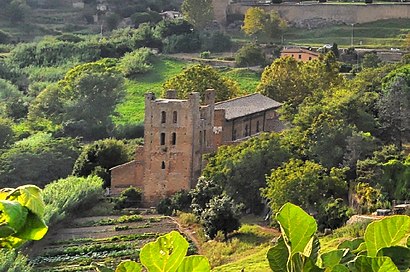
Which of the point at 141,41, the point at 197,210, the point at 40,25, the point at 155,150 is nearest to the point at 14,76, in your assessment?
the point at 141,41

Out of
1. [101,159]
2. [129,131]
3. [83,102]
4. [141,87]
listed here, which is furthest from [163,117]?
[141,87]

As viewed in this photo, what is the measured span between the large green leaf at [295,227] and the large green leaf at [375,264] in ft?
0.55

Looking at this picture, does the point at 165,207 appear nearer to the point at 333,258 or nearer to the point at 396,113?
the point at 396,113

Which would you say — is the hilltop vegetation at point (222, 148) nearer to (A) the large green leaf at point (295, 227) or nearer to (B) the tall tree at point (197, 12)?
(B) the tall tree at point (197, 12)

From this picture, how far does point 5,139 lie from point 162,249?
1320 inches

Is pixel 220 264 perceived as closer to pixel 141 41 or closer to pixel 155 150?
pixel 155 150

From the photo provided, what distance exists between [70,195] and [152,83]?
2167cm

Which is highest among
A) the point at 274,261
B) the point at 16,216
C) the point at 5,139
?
the point at 16,216

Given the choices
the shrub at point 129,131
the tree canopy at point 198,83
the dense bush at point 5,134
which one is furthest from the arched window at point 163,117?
the shrub at point 129,131

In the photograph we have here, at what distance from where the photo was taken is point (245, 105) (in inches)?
1292

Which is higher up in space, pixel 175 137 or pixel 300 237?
pixel 300 237

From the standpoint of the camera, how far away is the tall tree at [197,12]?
55.6 metres

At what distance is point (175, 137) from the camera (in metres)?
27.7

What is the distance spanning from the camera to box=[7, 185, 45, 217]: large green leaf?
230 cm
